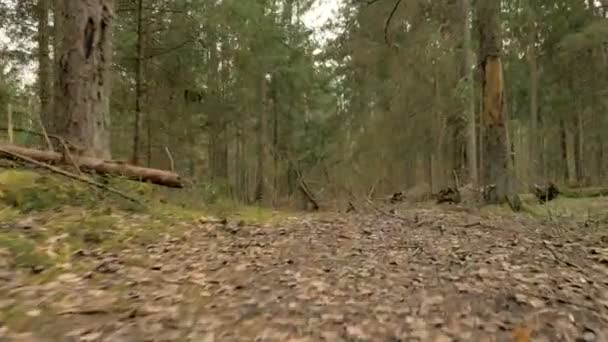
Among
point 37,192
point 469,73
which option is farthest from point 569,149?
point 37,192

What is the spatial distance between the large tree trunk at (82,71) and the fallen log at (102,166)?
0.28 meters

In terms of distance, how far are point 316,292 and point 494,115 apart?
292 inches

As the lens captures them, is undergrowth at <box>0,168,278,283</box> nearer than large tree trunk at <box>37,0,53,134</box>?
Yes

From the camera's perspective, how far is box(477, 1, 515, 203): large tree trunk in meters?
9.88

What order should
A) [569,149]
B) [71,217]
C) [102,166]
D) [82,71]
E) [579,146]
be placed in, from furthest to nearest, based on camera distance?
[569,149] < [579,146] < [82,71] < [102,166] < [71,217]

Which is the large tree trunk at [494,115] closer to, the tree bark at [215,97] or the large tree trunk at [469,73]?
the large tree trunk at [469,73]

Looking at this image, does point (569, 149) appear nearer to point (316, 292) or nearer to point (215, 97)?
point (215, 97)

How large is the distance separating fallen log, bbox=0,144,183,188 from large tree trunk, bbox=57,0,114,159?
0.28 m

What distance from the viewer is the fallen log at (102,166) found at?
5.99m

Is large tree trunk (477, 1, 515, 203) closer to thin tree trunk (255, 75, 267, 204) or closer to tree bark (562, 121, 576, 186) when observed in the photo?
thin tree trunk (255, 75, 267, 204)

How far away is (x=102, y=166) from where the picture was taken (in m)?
6.50

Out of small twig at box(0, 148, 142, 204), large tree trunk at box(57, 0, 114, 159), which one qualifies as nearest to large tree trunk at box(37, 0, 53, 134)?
large tree trunk at box(57, 0, 114, 159)

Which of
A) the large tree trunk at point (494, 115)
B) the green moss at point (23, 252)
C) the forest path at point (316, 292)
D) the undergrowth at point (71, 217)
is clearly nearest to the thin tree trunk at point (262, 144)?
the large tree trunk at point (494, 115)

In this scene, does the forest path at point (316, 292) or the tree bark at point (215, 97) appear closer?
the forest path at point (316, 292)
